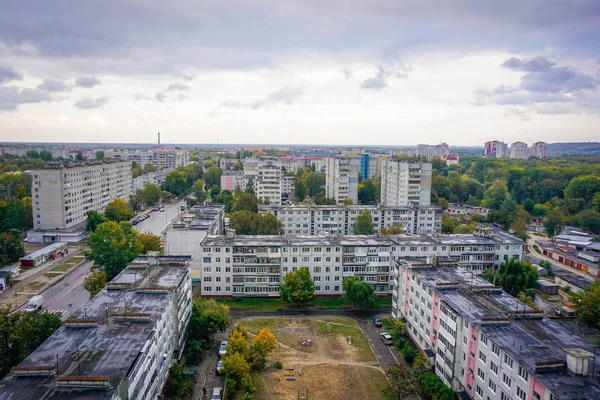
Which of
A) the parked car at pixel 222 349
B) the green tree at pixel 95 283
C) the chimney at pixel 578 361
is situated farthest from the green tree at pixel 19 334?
the chimney at pixel 578 361

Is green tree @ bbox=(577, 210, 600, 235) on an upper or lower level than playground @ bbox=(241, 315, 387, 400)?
upper

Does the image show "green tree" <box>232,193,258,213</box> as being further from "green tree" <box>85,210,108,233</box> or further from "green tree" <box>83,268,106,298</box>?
"green tree" <box>83,268,106,298</box>

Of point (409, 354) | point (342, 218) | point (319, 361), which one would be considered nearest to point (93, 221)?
point (342, 218)

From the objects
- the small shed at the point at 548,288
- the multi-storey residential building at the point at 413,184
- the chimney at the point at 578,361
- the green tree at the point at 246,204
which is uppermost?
the multi-storey residential building at the point at 413,184

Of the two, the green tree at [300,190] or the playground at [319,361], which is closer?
the playground at [319,361]

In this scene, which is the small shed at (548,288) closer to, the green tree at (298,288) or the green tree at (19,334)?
the green tree at (298,288)

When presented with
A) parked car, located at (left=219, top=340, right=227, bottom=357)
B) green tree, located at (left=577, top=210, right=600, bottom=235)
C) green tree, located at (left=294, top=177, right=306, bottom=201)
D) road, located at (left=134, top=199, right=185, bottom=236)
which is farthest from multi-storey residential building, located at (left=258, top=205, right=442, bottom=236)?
parked car, located at (left=219, top=340, right=227, bottom=357)
